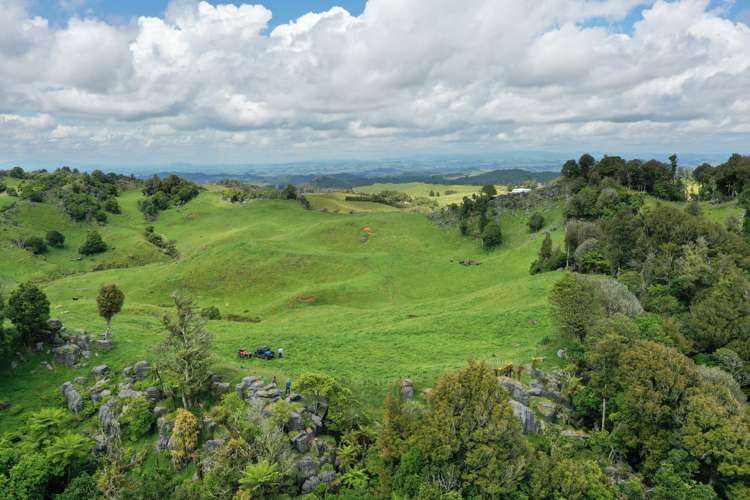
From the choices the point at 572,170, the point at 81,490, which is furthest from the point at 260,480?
the point at 572,170

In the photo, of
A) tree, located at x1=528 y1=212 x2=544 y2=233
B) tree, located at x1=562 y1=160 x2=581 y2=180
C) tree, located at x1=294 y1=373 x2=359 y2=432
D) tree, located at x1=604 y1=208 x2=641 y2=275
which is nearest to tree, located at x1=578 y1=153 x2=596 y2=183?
tree, located at x1=562 y1=160 x2=581 y2=180

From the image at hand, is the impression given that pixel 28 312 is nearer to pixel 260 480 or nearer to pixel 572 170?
pixel 260 480

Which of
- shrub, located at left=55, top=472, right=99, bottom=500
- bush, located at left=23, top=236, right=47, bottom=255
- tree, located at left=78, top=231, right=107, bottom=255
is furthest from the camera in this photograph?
tree, located at left=78, top=231, right=107, bottom=255

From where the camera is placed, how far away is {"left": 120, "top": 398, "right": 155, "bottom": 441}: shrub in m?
29.2

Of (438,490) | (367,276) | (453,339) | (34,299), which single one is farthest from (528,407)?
(367,276)

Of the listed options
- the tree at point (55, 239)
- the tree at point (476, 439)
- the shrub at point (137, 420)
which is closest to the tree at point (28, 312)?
the shrub at point (137, 420)

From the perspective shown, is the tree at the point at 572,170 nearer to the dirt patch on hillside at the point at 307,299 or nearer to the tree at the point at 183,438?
the dirt patch on hillside at the point at 307,299

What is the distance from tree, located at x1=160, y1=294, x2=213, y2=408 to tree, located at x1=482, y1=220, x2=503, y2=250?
8056cm

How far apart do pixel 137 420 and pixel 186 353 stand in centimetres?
561

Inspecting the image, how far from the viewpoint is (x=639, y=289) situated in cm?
5209

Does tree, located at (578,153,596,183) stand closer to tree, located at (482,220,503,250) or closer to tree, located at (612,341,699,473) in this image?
tree, located at (482,220,503,250)

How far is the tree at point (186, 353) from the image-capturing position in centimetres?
3003

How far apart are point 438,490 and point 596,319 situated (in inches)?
952

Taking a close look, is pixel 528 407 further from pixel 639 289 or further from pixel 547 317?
pixel 639 289
